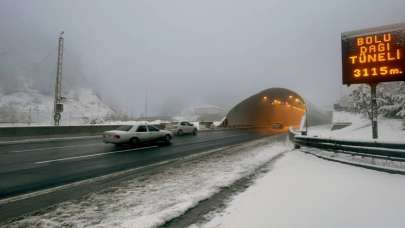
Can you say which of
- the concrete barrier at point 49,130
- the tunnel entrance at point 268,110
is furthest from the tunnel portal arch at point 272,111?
the concrete barrier at point 49,130

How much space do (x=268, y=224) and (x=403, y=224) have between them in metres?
2.30

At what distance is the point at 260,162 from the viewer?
12633mm

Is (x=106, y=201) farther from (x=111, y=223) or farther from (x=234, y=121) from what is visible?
(x=234, y=121)

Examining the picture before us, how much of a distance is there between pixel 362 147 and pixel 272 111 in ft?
211

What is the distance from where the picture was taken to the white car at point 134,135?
17.6 metres

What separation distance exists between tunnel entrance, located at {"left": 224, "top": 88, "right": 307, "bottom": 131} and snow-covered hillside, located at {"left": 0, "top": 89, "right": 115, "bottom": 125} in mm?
30489

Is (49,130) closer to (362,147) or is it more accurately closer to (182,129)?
(182,129)

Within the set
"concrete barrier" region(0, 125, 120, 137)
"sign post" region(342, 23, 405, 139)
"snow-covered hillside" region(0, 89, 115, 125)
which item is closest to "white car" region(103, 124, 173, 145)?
"concrete barrier" region(0, 125, 120, 137)

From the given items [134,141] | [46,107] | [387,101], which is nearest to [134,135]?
[134,141]

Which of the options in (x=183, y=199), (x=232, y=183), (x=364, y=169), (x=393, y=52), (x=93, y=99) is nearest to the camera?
(x=183, y=199)

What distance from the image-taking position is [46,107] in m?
79.4

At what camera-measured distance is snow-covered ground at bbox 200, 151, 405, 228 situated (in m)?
5.08

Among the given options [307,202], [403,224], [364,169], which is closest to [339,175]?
[364,169]

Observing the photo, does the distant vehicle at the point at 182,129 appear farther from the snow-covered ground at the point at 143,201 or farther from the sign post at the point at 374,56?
the snow-covered ground at the point at 143,201
